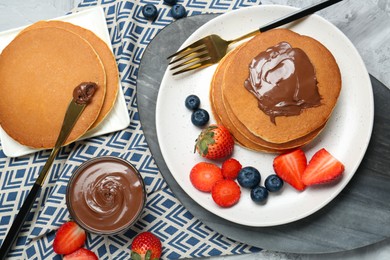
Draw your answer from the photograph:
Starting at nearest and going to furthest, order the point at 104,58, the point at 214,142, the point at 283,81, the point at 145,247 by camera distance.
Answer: the point at 283,81, the point at 214,142, the point at 145,247, the point at 104,58

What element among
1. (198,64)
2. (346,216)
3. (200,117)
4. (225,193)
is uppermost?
(198,64)

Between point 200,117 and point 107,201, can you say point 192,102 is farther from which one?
point 107,201

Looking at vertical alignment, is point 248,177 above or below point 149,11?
below

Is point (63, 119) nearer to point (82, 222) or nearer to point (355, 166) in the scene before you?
point (82, 222)

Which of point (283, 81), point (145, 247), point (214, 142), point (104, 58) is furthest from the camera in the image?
point (104, 58)

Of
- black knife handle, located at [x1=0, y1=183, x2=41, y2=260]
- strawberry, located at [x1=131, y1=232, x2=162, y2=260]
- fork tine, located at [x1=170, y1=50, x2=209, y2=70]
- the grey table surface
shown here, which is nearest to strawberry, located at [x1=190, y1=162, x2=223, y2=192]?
strawberry, located at [x1=131, y1=232, x2=162, y2=260]

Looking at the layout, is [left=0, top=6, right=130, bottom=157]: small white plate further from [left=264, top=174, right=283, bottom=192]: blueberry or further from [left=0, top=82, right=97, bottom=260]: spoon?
[left=264, top=174, right=283, bottom=192]: blueberry

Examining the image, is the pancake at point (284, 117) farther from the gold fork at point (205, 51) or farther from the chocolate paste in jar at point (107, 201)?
the chocolate paste in jar at point (107, 201)

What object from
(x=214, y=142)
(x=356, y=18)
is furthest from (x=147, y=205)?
(x=356, y=18)
